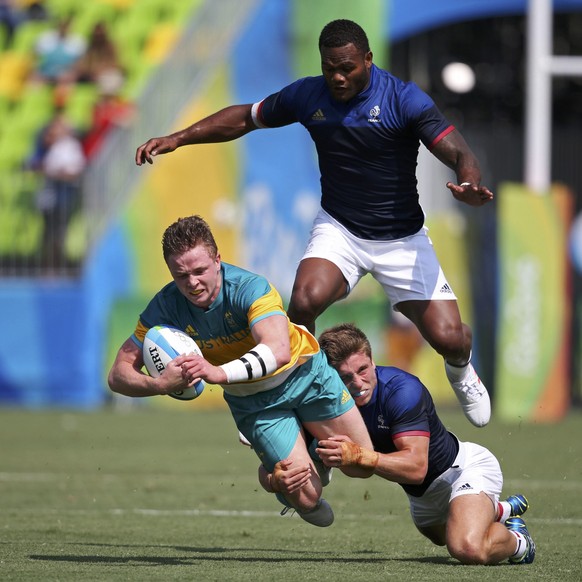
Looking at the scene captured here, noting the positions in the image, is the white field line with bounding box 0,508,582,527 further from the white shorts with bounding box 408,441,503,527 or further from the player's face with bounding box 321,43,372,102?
the player's face with bounding box 321,43,372,102

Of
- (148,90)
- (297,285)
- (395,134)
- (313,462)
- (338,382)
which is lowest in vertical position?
(313,462)

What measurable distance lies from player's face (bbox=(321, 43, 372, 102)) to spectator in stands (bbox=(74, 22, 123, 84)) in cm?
1473

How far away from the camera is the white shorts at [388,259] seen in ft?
28.8

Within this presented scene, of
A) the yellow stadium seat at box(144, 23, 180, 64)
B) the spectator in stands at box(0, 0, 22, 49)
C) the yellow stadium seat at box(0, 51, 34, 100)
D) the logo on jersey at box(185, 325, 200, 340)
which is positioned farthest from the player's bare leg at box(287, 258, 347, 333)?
the spectator in stands at box(0, 0, 22, 49)

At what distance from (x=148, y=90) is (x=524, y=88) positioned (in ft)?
26.6

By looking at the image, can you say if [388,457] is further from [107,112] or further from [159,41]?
[159,41]

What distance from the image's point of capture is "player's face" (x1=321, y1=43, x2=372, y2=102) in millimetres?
8242

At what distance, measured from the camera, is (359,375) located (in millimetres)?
7836

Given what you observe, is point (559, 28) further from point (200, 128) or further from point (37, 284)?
point (200, 128)

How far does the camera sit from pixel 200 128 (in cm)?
883

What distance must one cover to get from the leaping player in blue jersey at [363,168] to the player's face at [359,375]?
0.73 meters

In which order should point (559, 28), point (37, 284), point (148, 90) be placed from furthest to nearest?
point (559, 28)
point (148, 90)
point (37, 284)

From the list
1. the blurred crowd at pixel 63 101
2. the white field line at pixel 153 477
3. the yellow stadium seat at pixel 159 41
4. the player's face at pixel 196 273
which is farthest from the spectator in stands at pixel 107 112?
the player's face at pixel 196 273

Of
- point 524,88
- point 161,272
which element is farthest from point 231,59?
point 524,88
